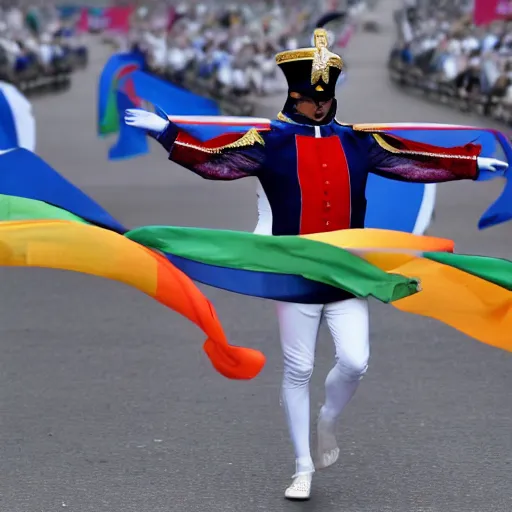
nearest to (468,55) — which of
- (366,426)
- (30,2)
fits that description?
(366,426)

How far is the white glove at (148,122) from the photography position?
590cm

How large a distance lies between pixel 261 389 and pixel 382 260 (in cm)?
206

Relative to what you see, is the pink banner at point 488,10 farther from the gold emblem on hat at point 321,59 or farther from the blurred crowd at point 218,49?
the gold emblem on hat at point 321,59

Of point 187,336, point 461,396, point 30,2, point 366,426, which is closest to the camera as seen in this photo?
point 366,426

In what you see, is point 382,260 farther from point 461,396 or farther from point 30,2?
point 30,2

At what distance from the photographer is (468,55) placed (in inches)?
1171

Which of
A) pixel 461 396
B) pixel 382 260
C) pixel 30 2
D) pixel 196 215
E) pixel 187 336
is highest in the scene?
pixel 382 260

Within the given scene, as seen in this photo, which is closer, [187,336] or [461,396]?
[461,396]

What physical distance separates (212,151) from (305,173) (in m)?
0.39

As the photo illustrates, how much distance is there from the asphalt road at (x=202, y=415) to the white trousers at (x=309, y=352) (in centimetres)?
32

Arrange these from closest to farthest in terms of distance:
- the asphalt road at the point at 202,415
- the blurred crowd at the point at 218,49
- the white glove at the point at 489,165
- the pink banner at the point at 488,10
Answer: the asphalt road at the point at 202,415
the white glove at the point at 489,165
the pink banner at the point at 488,10
the blurred crowd at the point at 218,49

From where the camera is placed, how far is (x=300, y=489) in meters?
5.89

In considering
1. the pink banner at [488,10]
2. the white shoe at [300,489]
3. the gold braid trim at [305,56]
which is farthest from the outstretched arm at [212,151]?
the pink banner at [488,10]

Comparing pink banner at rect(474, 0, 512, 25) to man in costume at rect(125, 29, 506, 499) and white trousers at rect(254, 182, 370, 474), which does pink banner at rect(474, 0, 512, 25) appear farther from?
white trousers at rect(254, 182, 370, 474)
